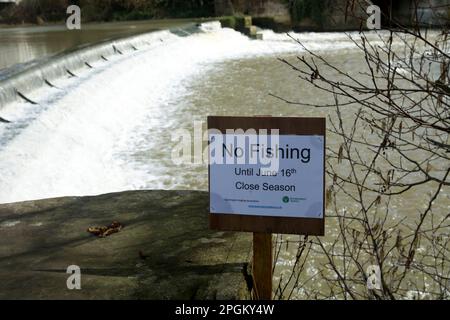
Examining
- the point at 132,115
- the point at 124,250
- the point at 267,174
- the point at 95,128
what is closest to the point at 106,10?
the point at 132,115

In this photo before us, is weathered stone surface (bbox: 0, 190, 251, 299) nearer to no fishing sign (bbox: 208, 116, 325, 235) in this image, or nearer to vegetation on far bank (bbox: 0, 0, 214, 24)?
no fishing sign (bbox: 208, 116, 325, 235)

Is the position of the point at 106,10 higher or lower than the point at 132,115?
higher

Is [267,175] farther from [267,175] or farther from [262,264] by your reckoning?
[262,264]

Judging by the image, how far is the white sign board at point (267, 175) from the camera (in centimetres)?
234

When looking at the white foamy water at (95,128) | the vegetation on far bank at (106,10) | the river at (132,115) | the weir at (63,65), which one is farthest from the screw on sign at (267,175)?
the vegetation on far bank at (106,10)

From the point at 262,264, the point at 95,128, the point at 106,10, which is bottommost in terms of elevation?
the point at 95,128

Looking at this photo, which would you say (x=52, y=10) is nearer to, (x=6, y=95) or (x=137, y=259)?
(x=6, y=95)

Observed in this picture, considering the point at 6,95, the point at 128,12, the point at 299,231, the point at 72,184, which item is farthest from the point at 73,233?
the point at 128,12

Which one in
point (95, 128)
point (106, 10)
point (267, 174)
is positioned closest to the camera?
point (267, 174)

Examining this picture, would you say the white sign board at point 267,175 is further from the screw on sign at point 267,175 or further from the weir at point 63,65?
the weir at point 63,65

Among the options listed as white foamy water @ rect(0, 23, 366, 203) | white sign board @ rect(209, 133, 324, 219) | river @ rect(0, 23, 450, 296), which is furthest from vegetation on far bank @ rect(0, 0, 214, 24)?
white sign board @ rect(209, 133, 324, 219)

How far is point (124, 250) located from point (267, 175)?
104cm

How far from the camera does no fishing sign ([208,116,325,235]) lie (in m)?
2.33

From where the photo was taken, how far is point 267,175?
2.39 m
